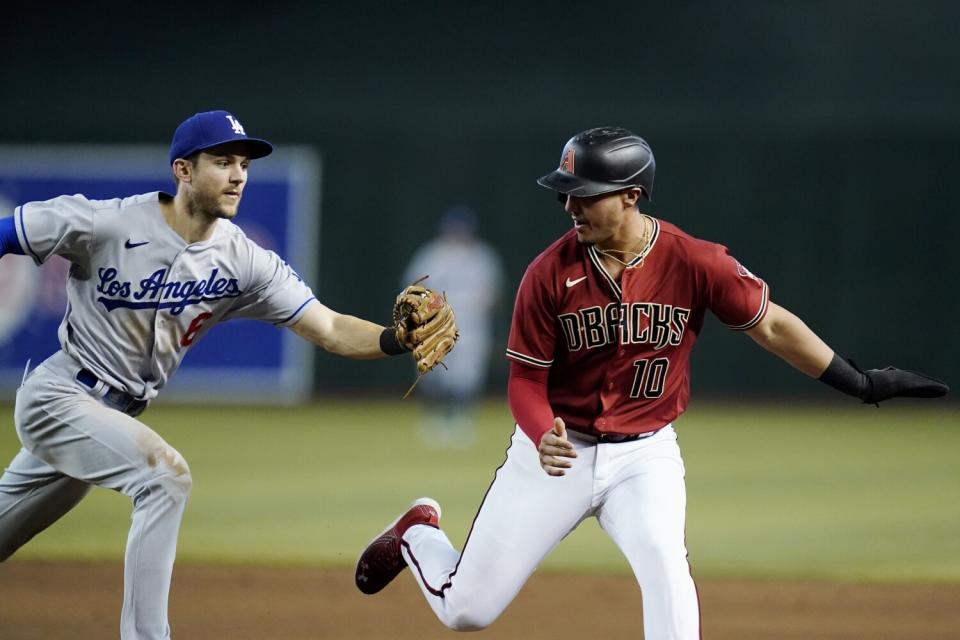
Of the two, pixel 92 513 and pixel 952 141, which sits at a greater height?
pixel 952 141

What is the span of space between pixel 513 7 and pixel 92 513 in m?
11.5

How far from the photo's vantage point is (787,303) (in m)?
18.3

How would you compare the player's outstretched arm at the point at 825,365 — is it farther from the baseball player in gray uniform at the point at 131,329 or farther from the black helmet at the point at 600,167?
the baseball player in gray uniform at the point at 131,329

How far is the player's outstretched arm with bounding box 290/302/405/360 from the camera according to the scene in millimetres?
5332

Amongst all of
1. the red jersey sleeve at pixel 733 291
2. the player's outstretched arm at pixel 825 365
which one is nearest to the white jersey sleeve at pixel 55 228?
the red jersey sleeve at pixel 733 291

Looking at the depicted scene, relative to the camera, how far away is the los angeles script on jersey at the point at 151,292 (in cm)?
500

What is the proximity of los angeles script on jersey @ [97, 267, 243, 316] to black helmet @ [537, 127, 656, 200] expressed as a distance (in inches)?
55.3

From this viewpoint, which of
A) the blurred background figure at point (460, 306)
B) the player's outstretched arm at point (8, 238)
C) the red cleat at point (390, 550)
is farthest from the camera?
the blurred background figure at point (460, 306)

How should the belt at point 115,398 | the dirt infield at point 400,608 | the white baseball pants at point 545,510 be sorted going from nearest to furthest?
the white baseball pants at point 545,510
the belt at point 115,398
the dirt infield at point 400,608

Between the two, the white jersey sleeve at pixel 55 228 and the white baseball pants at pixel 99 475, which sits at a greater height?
the white jersey sleeve at pixel 55 228

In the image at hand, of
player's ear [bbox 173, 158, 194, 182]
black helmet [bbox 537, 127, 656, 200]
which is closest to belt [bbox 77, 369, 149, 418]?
player's ear [bbox 173, 158, 194, 182]

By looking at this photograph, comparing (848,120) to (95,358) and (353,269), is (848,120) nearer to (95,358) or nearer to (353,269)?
(353,269)

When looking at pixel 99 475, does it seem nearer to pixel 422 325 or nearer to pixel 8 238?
pixel 8 238

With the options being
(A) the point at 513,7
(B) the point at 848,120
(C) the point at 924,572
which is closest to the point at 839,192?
(B) the point at 848,120
